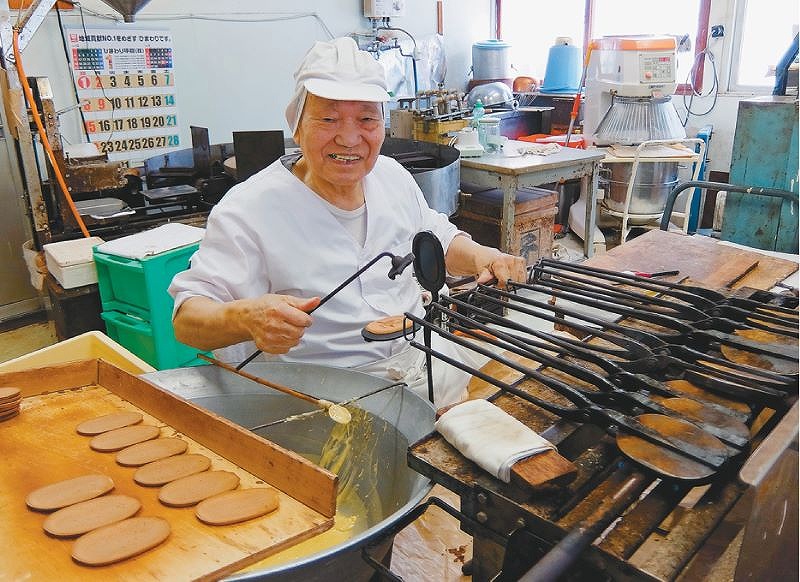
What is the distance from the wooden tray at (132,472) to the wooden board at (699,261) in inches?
61.6

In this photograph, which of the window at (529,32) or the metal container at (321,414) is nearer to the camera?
the metal container at (321,414)

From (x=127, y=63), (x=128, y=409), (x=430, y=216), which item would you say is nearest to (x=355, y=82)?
(x=430, y=216)

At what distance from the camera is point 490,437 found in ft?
3.10

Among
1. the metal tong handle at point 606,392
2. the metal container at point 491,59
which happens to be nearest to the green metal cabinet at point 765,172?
the metal tong handle at point 606,392

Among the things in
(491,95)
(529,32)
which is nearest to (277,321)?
(491,95)

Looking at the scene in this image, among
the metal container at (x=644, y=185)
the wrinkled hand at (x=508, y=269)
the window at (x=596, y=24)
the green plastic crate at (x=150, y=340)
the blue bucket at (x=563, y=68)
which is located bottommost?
the green plastic crate at (x=150, y=340)

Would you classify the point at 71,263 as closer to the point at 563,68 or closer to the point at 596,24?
the point at 563,68

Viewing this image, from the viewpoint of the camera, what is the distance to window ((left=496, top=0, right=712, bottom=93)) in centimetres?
577

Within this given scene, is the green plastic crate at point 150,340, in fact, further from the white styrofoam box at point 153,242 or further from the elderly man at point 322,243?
the elderly man at point 322,243

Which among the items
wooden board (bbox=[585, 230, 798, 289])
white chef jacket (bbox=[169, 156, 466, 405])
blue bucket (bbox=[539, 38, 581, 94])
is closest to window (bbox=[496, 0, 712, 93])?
blue bucket (bbox=[539, 38, 581, 94])

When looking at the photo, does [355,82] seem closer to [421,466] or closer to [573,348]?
[573,348]

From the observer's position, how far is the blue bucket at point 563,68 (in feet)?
21.1

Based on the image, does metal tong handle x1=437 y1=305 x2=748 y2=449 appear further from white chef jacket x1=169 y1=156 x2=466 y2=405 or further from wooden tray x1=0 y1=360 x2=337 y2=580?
white chef jacket x1=169 y1=156 x2=466 y2=405

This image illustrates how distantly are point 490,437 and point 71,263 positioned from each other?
280 centimetres
